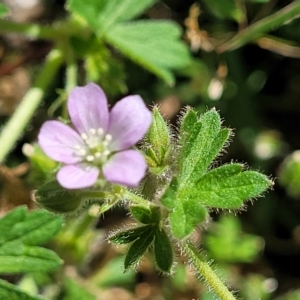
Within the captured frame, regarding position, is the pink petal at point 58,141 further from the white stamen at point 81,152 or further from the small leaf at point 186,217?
the small leaf at point 186,217

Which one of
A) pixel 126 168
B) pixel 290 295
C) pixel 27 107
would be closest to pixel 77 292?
pixel 27 107

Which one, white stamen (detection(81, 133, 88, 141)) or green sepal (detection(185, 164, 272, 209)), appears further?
white stamen (detection(81, 133, 88, 141))

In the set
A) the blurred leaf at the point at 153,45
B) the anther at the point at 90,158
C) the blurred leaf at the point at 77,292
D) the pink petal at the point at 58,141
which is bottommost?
the blurred leaf at the point at 77,292

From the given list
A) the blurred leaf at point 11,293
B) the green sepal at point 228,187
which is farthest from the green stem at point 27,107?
the green sepal at point 228,187

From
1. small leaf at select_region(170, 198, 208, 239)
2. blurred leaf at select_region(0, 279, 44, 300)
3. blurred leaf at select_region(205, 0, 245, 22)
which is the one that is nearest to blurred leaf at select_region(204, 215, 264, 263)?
blurred leaf at select_region(205, 0, 245, 22)

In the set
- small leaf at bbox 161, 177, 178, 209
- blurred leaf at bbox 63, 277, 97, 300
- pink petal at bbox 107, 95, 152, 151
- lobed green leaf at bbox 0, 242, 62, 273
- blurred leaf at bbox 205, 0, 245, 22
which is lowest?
blurred leaf at bbox 63, 277, 97, 300

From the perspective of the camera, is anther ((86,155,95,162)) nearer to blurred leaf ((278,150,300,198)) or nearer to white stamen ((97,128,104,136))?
white stamen ((97,128,104,136))
